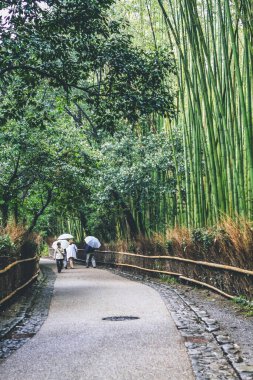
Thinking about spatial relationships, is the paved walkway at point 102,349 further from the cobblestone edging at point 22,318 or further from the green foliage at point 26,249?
the green foliage at point 26,249

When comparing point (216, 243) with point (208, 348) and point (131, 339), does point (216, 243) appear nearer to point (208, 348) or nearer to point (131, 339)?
point (131, 339)

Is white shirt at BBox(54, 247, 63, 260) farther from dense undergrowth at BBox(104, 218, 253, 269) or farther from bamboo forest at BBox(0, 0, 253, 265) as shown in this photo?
dense undergrowth at BBox(104, 218, 253, 269)

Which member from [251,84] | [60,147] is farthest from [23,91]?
[60,147]

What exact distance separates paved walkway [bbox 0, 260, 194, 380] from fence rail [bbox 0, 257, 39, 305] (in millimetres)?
885

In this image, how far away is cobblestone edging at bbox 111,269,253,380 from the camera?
378 cm

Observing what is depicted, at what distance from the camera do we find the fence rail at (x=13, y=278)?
791 cm

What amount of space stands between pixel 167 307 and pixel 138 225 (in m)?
12.7

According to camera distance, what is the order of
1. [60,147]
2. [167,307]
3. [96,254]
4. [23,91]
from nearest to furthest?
[167,307], [23,91], [60,147], [96,254]

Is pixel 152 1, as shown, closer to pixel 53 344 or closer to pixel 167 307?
pixel 167 307

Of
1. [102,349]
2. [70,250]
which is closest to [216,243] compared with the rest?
[102,349]

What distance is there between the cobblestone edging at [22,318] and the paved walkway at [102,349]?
0.41 ft

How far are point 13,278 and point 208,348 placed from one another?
512cm

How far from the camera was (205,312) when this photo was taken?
6961 mm

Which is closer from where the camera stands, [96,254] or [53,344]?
[53,344]
